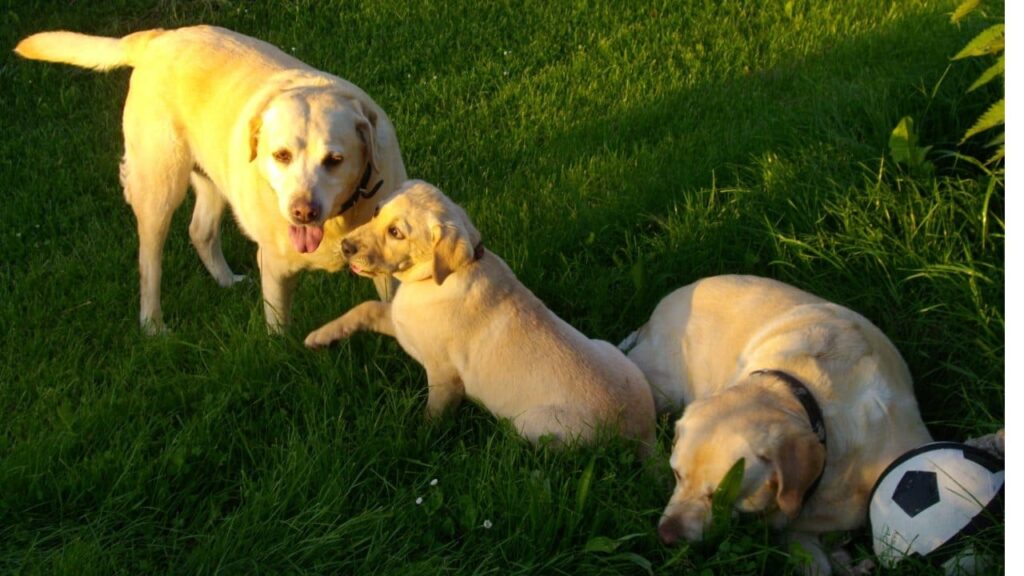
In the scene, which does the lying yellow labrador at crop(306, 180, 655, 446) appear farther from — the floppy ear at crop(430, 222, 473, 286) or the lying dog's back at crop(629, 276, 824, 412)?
the lying dog's back at crop(629, 276, 824, 412)

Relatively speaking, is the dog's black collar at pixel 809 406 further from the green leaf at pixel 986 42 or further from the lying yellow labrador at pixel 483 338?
the green leaf at pixel 986 42

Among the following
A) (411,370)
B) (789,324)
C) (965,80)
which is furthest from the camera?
(965,80)

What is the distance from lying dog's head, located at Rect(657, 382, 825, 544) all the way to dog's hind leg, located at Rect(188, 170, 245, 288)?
335cm

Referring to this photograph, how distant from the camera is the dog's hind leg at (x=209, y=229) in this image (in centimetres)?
605

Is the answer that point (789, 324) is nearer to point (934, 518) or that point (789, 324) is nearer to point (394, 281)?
point (934, 518)

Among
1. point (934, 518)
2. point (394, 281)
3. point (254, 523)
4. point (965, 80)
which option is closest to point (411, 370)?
point (394, 281)

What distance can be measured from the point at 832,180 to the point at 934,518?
2243mm

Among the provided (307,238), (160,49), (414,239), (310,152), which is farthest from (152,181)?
(414,239)

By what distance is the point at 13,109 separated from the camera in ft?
25.7

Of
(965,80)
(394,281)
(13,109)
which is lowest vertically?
(13,109)

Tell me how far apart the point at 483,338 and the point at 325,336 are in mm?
791

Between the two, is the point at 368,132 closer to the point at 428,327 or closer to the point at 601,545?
the point at 428,327

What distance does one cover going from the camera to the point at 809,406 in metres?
3.70

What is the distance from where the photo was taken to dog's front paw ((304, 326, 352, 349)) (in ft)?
15.4
